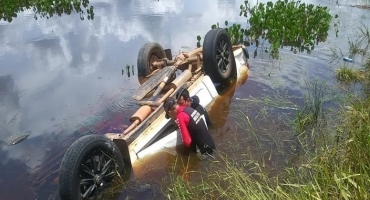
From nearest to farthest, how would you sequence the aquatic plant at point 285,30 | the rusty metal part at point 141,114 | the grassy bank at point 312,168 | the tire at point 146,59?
the grassy bank at point 312,168, the rusty metal part at point 141,114, the tire at point 146,59, the aquatic plant at point 285,30

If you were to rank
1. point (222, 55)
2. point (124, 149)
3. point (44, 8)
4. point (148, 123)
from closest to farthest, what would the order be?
1. point (124, 149)
2. point (148, 123)
3. point (222, 55)
4. point (44, 8)

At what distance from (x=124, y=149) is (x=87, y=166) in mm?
724

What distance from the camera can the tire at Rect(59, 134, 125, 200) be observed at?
3.90 m

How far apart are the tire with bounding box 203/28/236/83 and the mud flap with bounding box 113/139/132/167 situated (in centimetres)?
282

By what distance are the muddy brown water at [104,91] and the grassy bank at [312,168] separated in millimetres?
291

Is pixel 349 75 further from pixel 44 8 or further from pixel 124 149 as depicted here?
pixel 44 8

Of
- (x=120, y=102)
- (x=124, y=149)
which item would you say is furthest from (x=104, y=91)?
(x=124, y=149)

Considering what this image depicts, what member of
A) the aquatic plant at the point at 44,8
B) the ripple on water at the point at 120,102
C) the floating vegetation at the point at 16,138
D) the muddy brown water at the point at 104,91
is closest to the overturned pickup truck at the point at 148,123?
the muddy brown water at the point at 104,91

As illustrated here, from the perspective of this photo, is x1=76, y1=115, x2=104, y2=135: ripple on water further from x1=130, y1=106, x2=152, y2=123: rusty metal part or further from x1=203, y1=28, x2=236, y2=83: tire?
x1=203, y1=28, x2=236, y2=83: tire

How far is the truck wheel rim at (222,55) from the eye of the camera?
729cm

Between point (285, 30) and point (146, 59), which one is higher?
point (285, 30)

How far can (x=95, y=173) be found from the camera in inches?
170

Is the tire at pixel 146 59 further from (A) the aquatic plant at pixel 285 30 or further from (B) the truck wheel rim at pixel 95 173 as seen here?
(B) the truck wheel rim at pixel 95 173

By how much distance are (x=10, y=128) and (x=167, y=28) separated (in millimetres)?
7870
